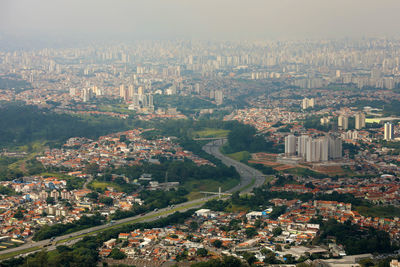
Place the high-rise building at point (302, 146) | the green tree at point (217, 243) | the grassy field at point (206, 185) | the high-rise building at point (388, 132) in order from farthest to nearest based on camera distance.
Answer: the high-rise building at point (388, 132)
the high-rise building at point (302, 146)
the grassy field at point (206, 185)
the green tree at point (217, 243)

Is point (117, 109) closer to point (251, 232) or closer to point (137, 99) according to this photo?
point (137, 99)

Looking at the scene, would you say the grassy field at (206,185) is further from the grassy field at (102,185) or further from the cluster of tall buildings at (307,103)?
the cluster of tall buildings at (307,103)

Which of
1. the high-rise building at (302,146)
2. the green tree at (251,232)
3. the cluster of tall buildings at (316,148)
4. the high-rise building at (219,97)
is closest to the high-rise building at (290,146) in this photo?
the cluster of tall buildings at (316,148)

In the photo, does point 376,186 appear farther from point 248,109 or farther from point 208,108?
point 208,108

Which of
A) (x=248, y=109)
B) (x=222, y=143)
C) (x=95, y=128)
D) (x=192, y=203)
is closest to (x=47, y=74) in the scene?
(x=248, y=109)

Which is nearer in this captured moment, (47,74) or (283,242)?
(283,242)

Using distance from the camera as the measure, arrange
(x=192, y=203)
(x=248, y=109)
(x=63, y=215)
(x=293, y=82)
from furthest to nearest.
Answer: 1. (x=293, y=82)
2. (x=248, y=109)
3. (x=192, y=203)
4. (x=63, y=215)

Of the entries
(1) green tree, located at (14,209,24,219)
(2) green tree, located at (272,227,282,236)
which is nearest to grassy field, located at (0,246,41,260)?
(1) green tree, located at (14,209,24,219)
